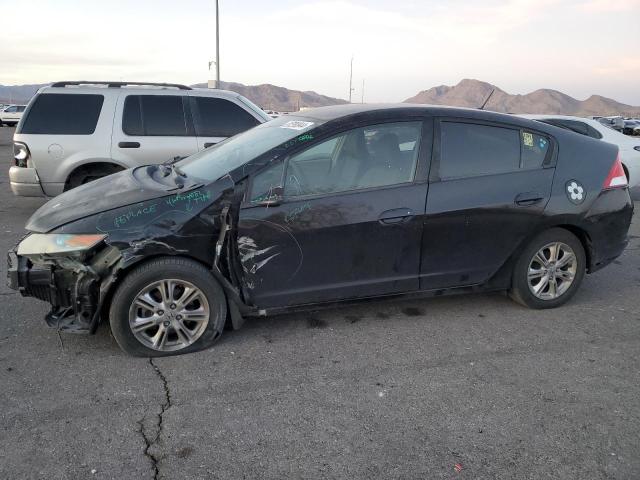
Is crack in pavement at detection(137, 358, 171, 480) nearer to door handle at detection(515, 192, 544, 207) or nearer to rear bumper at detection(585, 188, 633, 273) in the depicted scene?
door handle at detection(515, 192, 544, 207)

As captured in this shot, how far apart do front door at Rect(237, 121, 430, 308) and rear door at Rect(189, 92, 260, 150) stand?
3.82 metres

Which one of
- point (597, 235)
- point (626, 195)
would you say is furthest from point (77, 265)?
point (626, 195)

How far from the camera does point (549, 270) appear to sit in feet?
15.3

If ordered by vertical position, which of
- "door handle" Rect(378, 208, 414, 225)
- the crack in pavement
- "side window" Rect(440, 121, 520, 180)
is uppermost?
"side window" Rect(440, 121, 520, 180)

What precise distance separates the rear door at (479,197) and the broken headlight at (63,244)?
7.55 feet

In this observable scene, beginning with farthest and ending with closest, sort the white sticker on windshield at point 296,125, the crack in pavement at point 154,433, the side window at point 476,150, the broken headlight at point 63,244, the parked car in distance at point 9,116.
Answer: the parked car in distance at point 9,116 < the side window at point 476,150 < the white sticker on windshield at point 296,125 < the broken headlight at point 63,244 < the crack in pavement at point 154,433

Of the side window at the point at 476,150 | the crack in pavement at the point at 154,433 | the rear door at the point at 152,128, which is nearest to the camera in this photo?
the crack in pavement at the point at 154,433

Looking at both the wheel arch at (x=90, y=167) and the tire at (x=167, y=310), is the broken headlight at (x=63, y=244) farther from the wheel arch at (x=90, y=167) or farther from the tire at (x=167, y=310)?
the wheel arch at (x=90, y=167)

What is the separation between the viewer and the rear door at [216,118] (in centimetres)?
757

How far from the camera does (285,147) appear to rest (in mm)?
3951

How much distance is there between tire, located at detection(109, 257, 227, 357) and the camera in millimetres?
3645

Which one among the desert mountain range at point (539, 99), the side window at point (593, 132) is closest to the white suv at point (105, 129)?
the side window at point (593, 132)

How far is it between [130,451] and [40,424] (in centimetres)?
58

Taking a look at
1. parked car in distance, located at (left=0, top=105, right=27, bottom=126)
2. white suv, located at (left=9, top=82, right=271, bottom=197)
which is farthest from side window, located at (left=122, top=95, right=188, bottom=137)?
parked car in distance, located at (left=0, top=105, right=27, bottom=126)
